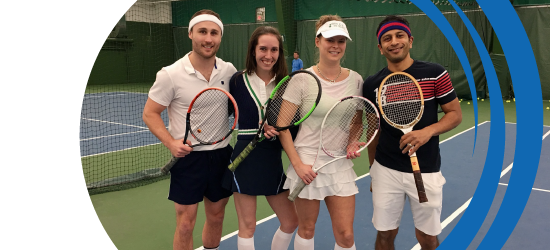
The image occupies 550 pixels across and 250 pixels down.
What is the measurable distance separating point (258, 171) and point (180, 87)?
0.66m

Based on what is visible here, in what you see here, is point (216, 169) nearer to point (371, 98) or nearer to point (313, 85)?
point (313, 85)

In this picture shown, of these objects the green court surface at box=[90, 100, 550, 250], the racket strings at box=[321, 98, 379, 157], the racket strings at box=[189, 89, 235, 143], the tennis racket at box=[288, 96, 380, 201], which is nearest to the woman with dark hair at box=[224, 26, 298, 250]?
the racket strings at box=[189, 89, 235, 143]

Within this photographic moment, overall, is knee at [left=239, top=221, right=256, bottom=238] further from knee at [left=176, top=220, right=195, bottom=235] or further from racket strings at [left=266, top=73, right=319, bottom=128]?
racket strings at [left=266, top=73, right=319, bottom=128]

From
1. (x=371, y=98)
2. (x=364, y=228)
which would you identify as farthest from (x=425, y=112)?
(x=364, y=228)

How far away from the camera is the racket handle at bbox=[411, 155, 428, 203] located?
213 cm

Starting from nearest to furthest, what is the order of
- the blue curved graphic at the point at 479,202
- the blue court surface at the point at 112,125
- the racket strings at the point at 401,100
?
the racket strings at the point at 401,100 < the blue curved graphic at the point at 479,202 < the blue court surface at the point at 112,125

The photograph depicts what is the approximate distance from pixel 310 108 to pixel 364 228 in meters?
1.66

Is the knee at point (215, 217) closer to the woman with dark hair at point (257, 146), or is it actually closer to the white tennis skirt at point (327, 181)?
the woman with dark hair at point (257, 146)

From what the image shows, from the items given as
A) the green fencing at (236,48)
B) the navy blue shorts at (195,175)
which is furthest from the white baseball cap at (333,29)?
the green fencing at (236,48)

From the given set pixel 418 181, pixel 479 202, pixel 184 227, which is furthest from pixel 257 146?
pixel 479 202

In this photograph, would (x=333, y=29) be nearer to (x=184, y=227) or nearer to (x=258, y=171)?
(x=258, y=171)

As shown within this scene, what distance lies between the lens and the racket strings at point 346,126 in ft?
7.47

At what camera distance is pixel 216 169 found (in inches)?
99.2

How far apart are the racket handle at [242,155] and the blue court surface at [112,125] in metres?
4.48
